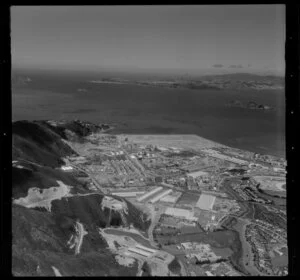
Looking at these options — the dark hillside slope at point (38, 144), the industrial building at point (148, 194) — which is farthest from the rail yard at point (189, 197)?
the dark hillside slope at point (38, 144)

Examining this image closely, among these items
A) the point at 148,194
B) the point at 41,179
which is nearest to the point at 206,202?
the point at 148,194

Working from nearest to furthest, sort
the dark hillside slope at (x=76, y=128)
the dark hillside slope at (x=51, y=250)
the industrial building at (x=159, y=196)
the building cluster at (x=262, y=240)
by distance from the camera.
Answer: the dark hillside slope at (x=51, y=250), the building cluster at (x=262, y=240), the industrial building at (x=159, y=196), the dark hillside slope at (x=76, y=128)

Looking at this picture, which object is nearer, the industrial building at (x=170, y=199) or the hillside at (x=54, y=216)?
the hillside at (x=54, y=216)

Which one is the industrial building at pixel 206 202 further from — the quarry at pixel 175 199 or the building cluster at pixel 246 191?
the building cluster at pixel 246 191

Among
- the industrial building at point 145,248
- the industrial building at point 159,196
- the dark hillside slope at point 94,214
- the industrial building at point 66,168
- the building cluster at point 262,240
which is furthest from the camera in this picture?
the industrial building at point 66,168

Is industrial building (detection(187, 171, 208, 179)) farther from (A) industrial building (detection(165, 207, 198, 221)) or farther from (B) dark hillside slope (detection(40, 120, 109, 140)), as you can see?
(B) dark hillside slope (detection(40, 120, 109, 140))
